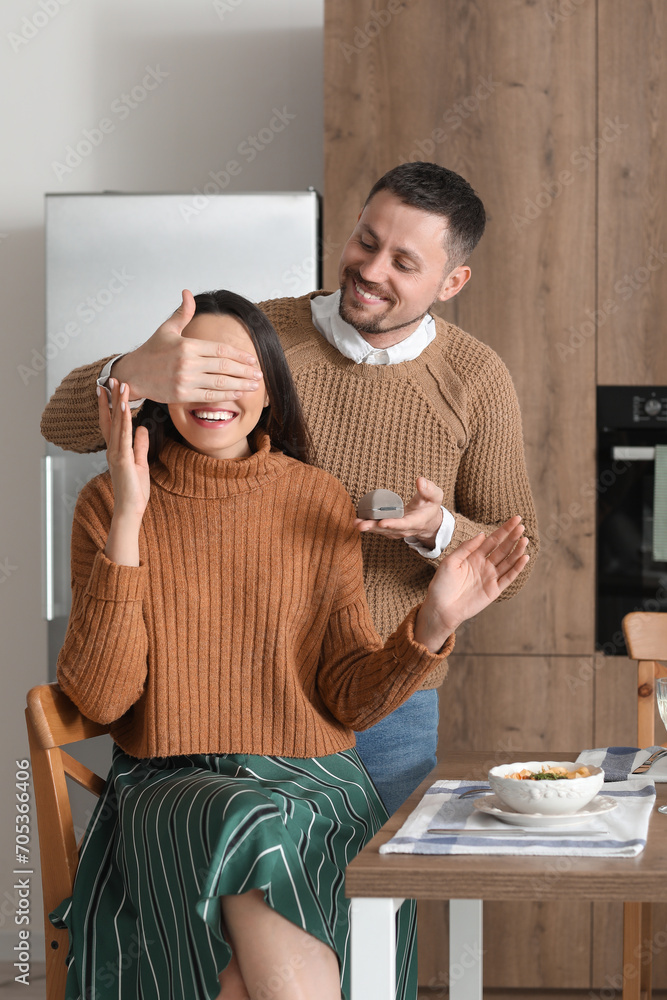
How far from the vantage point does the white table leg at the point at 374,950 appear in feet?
2.90

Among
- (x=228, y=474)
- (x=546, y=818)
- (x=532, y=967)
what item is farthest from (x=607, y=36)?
(x=532, y=967)

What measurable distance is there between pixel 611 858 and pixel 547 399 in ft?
5.15

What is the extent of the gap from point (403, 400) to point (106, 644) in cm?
65

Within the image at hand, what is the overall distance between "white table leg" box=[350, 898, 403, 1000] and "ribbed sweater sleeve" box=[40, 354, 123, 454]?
2.75 feet

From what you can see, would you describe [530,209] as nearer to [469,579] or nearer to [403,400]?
[403,400]

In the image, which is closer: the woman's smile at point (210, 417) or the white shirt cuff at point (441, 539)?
the woman's smile at point (210, 417)

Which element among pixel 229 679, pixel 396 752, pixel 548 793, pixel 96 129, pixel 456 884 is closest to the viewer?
pixel 456 884

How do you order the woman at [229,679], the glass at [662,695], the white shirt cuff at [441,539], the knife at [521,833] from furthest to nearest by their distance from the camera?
the white shirt cuff at [441,539]
the glass at [662,695]
the woman at [229,679]
the knife at [521,833]

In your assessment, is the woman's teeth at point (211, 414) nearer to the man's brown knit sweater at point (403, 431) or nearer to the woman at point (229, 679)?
Answer: the woman at point (229, 679)

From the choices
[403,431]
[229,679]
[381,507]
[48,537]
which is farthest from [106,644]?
[48,537]

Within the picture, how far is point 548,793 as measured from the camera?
99cm

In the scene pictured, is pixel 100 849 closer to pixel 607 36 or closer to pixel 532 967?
pixel 532 967

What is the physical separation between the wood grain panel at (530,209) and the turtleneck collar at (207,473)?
1.10 metres

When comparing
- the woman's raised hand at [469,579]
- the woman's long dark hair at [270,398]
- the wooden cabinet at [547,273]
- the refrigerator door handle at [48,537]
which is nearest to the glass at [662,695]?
the woman's raised hand at [469,579]
